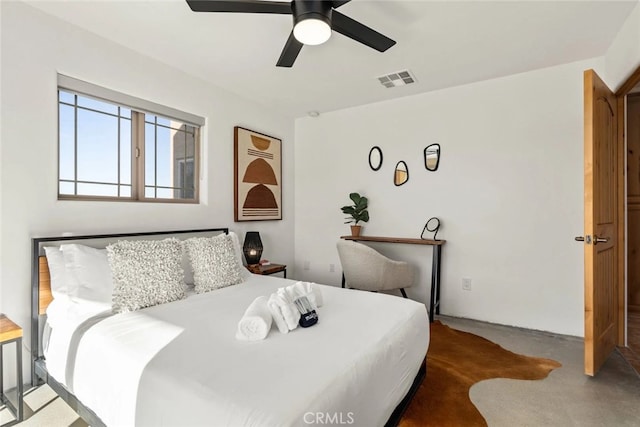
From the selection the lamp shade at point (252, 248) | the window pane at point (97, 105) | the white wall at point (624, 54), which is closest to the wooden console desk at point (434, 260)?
the lamp shade at point (252, 248)

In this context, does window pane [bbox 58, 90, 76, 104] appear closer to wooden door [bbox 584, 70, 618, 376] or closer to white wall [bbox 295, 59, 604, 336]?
white wall [bbox 295, 59, 604, 336]

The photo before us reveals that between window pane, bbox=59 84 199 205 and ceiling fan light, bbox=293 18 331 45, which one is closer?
ceiling fan light, bbox=293 18 331 45

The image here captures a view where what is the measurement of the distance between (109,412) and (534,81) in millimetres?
4043

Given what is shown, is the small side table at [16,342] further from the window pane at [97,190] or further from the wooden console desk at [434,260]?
the wooden console desk at [434,260]

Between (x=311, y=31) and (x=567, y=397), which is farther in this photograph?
(x=567, y=397)

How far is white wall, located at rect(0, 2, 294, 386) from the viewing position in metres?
2.02

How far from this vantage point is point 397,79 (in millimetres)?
3301

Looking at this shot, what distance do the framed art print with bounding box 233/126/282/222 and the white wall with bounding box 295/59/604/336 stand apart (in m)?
0.85

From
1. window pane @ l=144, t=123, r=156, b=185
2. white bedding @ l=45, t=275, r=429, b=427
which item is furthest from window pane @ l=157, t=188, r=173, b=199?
white bedding @ l=45, t=275, r=429, b=427

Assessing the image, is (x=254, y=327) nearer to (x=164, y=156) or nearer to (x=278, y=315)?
(x=278, y=315)

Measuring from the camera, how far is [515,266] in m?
3.20

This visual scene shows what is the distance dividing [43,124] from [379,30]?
245 cm

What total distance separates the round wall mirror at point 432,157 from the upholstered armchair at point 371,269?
1145 mm

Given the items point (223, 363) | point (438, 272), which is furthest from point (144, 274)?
point (438, 272)
